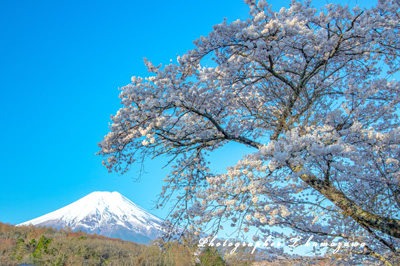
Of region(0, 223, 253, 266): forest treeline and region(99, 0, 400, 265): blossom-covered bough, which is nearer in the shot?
region(99, 0, 400, 265): blossom-covered bough

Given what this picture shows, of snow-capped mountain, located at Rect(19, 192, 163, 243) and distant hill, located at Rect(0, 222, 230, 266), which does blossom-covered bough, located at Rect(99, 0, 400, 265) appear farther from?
snow-capped mountain, located at Rect(19, 192, 163, 243)

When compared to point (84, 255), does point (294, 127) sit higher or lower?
higher

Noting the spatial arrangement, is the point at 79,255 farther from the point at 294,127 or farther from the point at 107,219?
the point at 107,219

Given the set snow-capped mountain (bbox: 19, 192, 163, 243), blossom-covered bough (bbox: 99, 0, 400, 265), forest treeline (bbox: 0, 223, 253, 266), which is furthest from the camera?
snow-capped mountain (bbox: 19, 192, 163, 243)

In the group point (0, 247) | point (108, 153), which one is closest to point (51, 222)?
point (0, 247)

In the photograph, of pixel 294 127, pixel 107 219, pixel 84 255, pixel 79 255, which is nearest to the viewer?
pixel 294 127

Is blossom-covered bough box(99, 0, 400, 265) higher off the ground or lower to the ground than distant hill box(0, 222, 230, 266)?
higher

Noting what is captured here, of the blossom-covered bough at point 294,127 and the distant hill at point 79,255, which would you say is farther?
the distant hill at point 79,255

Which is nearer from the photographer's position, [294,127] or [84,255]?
[294,127]

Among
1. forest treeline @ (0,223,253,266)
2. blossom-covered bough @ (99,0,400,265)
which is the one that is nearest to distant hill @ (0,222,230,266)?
forest treeline @ (0,223,253,266)

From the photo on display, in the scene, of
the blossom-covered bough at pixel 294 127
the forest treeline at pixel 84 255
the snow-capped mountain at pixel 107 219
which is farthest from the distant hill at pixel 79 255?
the snow-capped mountain at pixel 107 219

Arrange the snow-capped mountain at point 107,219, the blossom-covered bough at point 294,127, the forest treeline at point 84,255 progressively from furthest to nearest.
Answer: the snow-capped mountain at point 107,219
the forest treeline at point 84,255
the blossom-covered bough at point 294,127

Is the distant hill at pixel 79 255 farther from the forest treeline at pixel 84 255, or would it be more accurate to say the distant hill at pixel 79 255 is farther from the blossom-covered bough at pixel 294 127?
the blossom-covered bough at pixel 294 127

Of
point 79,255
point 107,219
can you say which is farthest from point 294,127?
point 107,219
